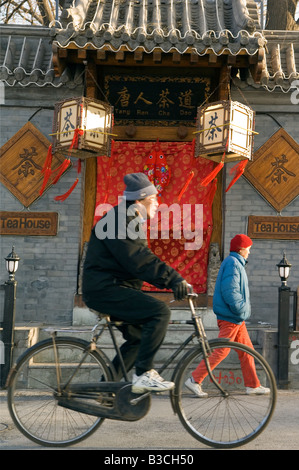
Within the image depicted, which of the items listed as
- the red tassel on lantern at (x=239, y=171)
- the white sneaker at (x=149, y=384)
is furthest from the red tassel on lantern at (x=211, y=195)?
the white sneaker at (x=149, y=384)

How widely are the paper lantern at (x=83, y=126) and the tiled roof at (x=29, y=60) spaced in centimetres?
90

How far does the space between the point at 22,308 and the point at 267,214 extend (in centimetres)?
403

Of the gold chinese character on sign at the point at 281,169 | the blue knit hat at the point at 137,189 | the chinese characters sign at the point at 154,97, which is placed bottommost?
the blue knit hat at the point at 137,189

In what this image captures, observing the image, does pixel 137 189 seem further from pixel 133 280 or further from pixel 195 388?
pixel 195 388

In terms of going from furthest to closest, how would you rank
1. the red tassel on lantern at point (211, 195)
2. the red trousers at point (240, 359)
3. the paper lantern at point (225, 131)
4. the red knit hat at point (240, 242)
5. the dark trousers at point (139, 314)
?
the red tassel on lantern at point (211, 195), the paper lantern at point (225, 131), the red knit hat at point (240, 242), the red trousers at point (240, 359), the dark trousers at point (139, 314)

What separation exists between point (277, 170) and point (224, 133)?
161cm

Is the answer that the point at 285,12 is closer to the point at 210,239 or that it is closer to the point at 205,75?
the point at 205,75

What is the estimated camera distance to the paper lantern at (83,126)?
314 inches

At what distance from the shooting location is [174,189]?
9062 millimetres

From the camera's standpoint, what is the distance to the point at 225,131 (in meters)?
7.88

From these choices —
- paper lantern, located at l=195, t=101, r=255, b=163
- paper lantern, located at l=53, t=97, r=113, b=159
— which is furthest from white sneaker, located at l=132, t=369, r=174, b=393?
paper lantern, located at l=53, t=97, r=113, b=159

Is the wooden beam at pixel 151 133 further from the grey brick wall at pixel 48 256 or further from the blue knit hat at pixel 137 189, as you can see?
the blue knit hat at pixel 137 189

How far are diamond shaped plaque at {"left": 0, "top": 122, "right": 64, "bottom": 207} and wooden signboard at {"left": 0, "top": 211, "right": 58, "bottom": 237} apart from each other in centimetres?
23

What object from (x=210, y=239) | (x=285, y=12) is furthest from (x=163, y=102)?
(x=285, y=12)
